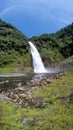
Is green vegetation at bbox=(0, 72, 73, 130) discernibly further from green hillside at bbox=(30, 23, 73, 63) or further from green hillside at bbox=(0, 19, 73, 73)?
green hillside at bbox=(30, 23, 73, 63)

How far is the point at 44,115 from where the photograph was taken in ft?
41.7

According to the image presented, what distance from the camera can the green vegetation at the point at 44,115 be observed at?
11.6 meters

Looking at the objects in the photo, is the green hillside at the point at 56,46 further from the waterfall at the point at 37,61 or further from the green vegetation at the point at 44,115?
the green vegetation at the point at 44,115

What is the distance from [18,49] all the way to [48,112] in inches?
2414

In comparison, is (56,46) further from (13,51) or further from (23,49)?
(13,51)

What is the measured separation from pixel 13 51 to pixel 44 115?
2349 inches

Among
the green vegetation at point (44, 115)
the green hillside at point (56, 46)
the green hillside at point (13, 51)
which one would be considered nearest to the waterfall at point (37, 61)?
the green hillside at point (13, 51)

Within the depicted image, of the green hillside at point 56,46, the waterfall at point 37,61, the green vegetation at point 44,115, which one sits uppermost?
the green hillside at point 56,46

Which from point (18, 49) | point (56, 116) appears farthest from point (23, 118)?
point (18, 49)

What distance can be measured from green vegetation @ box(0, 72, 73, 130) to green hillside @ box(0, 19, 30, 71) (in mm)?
48887

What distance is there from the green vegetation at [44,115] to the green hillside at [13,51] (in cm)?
4889

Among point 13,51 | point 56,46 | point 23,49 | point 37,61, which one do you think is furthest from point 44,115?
point 56,46

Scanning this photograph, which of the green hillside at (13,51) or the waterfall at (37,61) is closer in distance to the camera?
the green hillside at (13,51)

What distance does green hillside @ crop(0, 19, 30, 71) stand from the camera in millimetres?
66375
